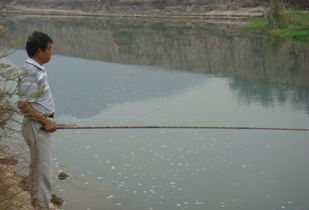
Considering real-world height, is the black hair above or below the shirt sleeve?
above

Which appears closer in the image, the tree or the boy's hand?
the boy's hand

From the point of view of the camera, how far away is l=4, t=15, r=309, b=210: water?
22.8ft

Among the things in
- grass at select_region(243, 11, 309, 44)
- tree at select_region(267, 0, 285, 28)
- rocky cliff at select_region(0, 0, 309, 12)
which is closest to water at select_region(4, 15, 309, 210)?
grass at select_region(243, 11, 309, 44)

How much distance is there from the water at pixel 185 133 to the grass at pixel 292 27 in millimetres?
2682

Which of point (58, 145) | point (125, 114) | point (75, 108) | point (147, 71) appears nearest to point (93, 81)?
point (147, 71)

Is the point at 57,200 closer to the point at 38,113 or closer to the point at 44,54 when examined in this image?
the point at 38,113

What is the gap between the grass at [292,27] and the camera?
1007 inches

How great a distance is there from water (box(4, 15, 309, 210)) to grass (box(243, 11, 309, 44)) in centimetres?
268

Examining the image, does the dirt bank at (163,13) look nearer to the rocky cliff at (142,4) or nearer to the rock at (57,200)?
the rocky cliff at (142,4)

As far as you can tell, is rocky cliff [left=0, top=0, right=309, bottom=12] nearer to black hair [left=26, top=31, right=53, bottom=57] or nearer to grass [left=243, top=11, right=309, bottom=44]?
grass [left=243, top=11, right=309, bottom=44]

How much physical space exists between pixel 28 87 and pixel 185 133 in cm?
585

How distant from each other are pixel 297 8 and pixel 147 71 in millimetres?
21248

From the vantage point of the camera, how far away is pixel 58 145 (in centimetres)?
945

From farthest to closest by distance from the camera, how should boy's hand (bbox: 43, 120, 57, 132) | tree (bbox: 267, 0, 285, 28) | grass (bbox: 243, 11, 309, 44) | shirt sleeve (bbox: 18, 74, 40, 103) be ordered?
tree (bbox: 267, 0, 285, 28), grass (bbox: 243, 11, 309, 44), boy's hand (bbox: 43, 120, 57, 132), shirt sleeve (bbox: 18, 74, 40, 103)
